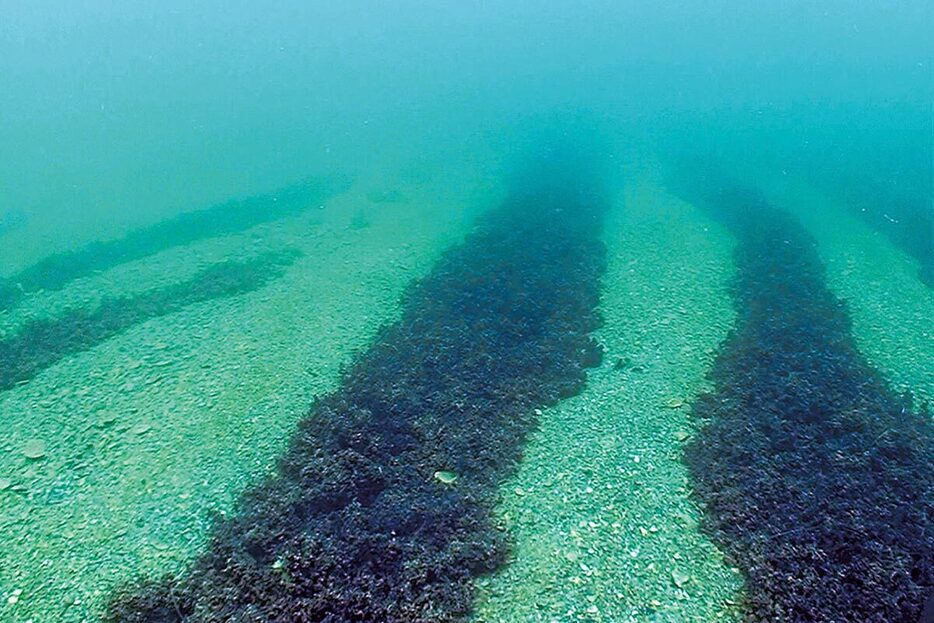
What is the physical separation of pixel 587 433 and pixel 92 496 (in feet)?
33.1

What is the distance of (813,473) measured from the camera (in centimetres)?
1038

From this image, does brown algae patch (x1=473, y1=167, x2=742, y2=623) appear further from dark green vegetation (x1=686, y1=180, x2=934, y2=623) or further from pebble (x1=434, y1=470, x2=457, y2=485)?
pebble (x1=434, y1=470, x2=457, y2=485)

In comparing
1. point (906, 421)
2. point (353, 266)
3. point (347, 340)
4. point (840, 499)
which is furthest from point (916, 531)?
point (353, 266)

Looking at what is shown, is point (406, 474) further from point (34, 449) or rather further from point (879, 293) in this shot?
point (879, 293)

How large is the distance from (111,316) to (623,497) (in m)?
16.4

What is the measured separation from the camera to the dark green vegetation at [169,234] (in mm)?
20047

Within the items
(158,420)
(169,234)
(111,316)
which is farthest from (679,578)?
(169,234)

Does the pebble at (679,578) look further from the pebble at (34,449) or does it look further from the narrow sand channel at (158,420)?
the pebble at (34,449)

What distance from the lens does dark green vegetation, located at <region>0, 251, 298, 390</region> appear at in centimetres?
1470

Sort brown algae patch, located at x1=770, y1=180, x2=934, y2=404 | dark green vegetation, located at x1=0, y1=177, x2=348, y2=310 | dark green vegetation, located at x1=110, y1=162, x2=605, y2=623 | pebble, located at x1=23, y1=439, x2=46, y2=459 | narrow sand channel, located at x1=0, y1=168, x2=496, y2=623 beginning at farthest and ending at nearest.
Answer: dark green vegetation, located at x1=0, y1=177, x2=348, y2=310
brown algae patch, located at x1=770, y1=180, x2=934, y2=404
pebble, located at x1=23, y1=439, x2=46, y2=459
narrow sand channel, located at x1=0, y1=168, x2=496, y2=623
dark green vegetation, located at x1=110, y1=162, x2=605, y2=623

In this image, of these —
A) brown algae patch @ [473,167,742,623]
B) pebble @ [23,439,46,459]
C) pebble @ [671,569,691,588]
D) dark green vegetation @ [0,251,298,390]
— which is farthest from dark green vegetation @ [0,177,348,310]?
pebble @ [671,569,691,588]

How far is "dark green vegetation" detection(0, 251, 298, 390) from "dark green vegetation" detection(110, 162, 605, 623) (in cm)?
677

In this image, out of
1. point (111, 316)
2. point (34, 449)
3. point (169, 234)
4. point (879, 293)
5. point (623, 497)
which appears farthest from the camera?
point (169, 234)

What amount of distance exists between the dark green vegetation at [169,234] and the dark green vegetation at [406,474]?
1330 centimetres
